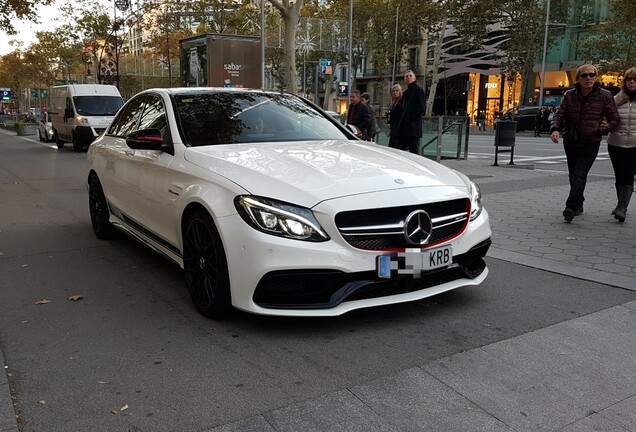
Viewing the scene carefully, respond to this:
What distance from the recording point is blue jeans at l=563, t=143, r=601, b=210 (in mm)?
6957

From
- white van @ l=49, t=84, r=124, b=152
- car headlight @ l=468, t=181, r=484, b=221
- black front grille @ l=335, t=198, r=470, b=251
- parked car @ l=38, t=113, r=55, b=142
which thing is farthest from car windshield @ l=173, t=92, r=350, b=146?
parked car @ l=38, t=113, r=55, b=142

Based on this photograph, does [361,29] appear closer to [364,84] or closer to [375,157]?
[364,84]

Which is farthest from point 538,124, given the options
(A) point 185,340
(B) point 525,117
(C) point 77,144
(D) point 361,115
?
(A) point 185,340

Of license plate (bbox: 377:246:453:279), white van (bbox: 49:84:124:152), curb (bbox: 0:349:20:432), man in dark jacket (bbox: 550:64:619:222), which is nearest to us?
curb (bbox: 0:349:20:432)

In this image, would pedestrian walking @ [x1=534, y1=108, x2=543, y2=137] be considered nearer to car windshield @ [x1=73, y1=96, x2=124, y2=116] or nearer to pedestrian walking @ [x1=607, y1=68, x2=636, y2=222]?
car windshield @ [x1=73, y1=96, x2=124, y2=116]

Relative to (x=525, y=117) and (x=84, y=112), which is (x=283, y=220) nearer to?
(x=84, y=112)

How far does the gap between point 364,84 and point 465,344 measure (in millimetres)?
68920

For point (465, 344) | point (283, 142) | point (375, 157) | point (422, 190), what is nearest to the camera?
point (465, 344)

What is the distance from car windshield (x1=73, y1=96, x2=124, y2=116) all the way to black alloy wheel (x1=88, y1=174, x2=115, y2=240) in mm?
14933

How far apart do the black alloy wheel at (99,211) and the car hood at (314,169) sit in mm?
2360

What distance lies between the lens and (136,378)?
3055 millimetres

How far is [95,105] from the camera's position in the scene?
2044 centimetres

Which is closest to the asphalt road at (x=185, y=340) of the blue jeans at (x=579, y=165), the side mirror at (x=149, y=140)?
the side mirror at (x=149, y=140)

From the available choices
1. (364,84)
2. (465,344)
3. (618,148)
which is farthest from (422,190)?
(364,84)
